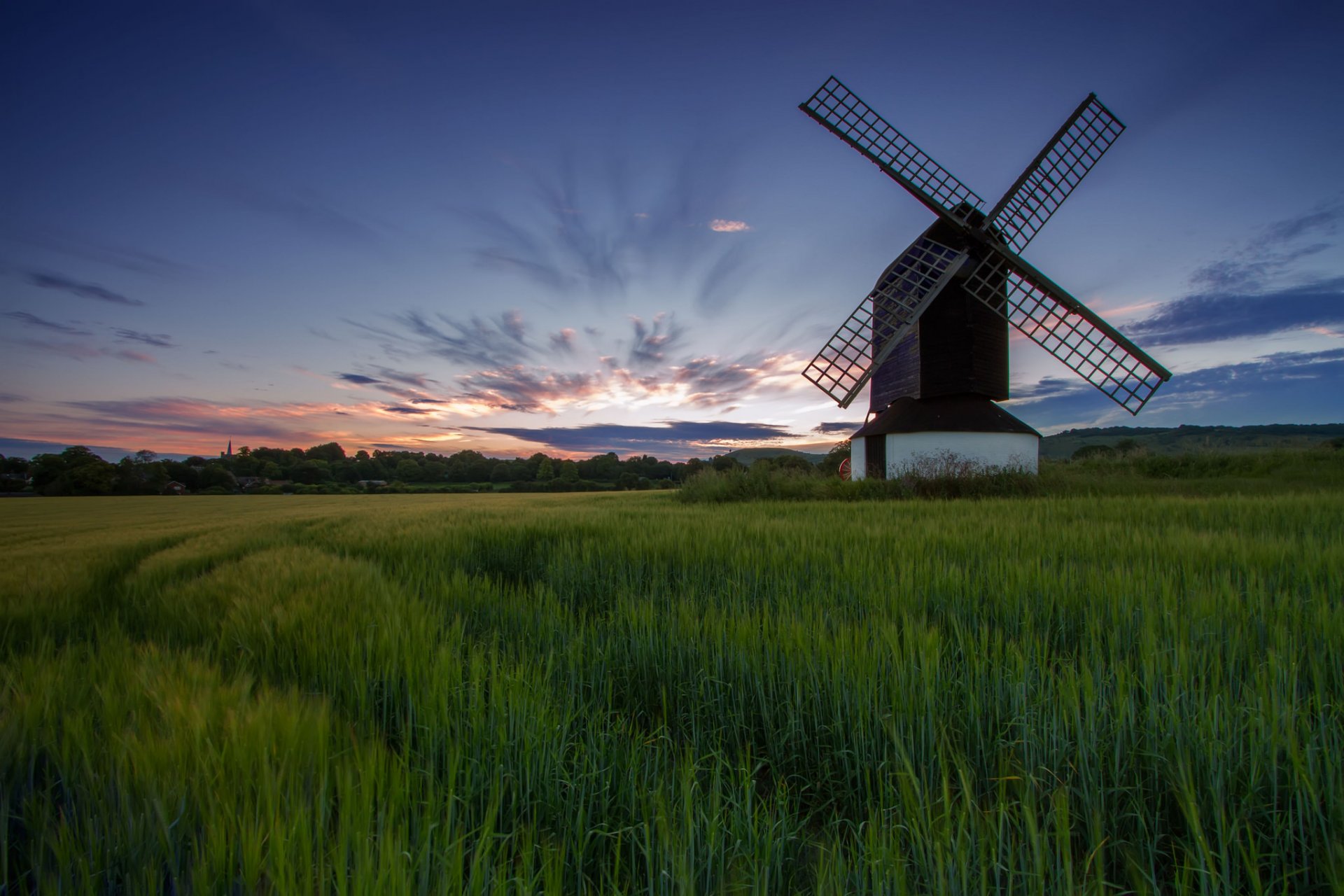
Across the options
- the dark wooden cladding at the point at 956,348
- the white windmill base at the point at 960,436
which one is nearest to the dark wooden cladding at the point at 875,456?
the white windmill base at the point at 960,436

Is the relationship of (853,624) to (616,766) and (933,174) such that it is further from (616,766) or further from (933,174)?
(933,174)

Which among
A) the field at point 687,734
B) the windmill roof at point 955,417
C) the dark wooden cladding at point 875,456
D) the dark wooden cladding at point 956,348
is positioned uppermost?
the dark wooden cladding at point 956,348

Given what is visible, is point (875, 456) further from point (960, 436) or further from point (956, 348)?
point (956, 348)

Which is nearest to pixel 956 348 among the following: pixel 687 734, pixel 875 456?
pixel 875 456

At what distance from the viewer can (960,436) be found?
730 inches

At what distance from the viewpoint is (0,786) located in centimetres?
107

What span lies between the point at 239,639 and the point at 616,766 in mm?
2316

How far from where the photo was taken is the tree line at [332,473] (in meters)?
20.5

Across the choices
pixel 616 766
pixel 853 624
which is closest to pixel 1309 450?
pixel 853 624

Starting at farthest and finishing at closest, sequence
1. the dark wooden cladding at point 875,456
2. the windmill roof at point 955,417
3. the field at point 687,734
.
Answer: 1. the dark wooden cladding at point 875,456
2. the windmill roof at point 955,417
3. the field at point 687,734

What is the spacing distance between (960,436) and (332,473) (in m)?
48.2

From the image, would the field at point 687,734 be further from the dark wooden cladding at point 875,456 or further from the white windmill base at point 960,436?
the dark wooden cladding at point 875,456

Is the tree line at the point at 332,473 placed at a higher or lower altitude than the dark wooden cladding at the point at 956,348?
lower

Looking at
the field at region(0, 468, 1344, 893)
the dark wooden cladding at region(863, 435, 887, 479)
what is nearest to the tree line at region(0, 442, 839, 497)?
the dark wooden cladding at region(863, 435, 887, 479)
